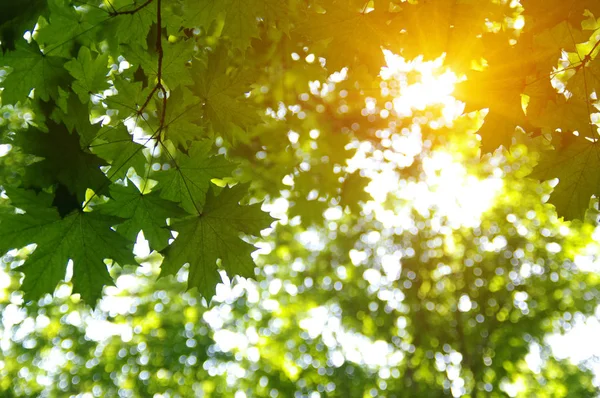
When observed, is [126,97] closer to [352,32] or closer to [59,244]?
[59,244]

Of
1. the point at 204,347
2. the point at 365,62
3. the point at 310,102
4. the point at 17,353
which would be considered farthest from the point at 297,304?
the point at 365,62

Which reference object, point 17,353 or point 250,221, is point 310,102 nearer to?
point 250,221

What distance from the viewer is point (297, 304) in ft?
42.4

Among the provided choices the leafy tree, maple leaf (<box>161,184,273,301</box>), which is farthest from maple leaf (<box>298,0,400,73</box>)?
maple leaf (<box>161,184,273,301</box>)

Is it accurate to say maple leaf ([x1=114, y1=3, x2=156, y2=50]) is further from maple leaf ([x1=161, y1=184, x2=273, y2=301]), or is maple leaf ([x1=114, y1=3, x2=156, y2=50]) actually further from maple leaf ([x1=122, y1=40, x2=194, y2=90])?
maple leaf ([x1=161, y1=184, x2=273, y2=301])

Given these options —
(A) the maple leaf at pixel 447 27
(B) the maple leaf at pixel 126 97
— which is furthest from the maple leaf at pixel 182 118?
(A) the maple leaf at pixel 447 27

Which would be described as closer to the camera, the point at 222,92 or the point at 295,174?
the point at 222,92

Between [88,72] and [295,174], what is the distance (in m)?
2.69

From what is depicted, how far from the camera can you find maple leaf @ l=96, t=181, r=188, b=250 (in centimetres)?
175

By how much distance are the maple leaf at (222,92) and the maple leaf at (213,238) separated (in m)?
0.48

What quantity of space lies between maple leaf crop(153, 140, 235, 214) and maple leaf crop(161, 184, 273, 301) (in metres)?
0.10

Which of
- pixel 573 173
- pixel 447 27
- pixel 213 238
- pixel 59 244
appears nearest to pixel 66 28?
pixel 59 244

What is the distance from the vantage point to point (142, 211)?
1.81 metres

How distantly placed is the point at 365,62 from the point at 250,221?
95 cm
